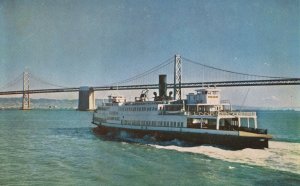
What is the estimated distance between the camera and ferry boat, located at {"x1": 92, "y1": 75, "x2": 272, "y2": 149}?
32822mm

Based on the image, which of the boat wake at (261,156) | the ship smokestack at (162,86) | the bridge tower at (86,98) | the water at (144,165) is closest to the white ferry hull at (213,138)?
the boat wake at (261,156)

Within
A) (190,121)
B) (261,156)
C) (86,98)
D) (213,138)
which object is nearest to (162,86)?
(190,121)

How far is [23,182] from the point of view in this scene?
67.8ft

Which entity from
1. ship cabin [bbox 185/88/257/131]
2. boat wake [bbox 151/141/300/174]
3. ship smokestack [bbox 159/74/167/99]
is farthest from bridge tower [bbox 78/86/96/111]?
boat wake [bbox 151/141/300/174]

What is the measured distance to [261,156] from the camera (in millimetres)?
29156

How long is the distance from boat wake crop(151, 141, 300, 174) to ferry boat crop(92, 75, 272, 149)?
1.17m

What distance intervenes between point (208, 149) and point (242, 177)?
10386 mm

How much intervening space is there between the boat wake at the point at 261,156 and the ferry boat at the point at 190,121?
46.0 inches

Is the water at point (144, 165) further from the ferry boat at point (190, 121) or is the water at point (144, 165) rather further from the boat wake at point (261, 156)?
the ferry boat at point (190, 121)

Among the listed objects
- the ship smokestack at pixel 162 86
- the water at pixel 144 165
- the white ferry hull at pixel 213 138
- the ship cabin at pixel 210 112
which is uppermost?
the ship smokestack at pixel 162 86

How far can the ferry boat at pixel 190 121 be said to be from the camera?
108 feet

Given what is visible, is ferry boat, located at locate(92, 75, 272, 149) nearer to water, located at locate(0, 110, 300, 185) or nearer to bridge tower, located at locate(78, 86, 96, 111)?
water, located at locate(0, 110, 300, 185)

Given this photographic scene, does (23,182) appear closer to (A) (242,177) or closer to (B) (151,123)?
(A) (242,177)

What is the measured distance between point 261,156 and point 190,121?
Result: 1073 cm
